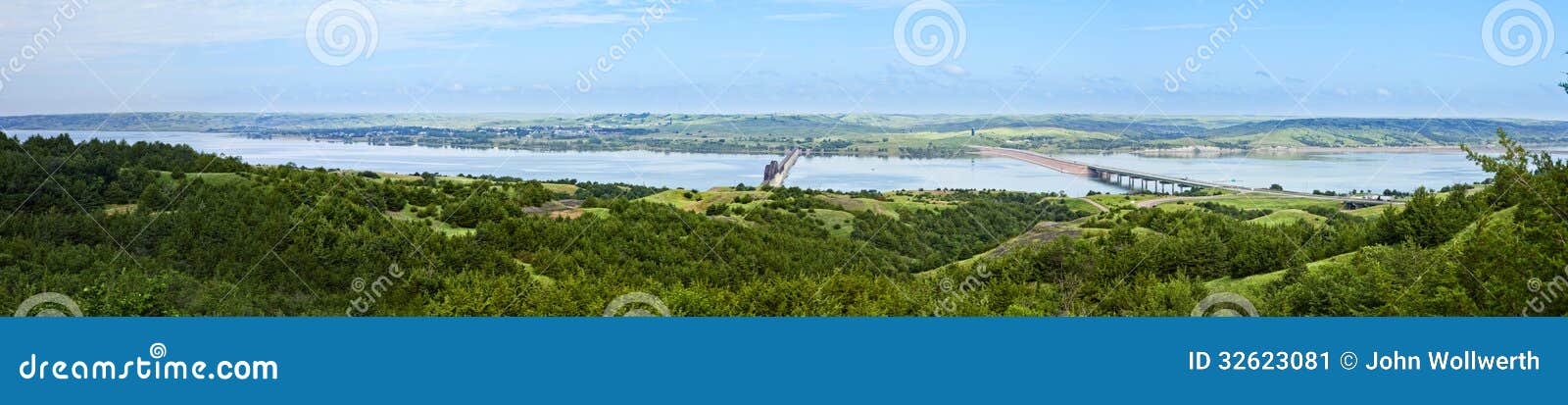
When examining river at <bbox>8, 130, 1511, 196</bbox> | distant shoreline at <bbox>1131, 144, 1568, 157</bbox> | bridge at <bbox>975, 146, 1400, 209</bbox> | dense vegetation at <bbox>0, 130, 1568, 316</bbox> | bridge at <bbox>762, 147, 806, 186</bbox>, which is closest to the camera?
dense vegetation at <bbox>0, 130, 1568, 316</bbox>

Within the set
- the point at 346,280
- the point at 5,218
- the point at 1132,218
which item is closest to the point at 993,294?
the point at 346,280

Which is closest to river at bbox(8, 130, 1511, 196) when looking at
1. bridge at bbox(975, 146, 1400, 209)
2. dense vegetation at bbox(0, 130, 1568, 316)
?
bridge at bbox(975, 146, 1400, 209)

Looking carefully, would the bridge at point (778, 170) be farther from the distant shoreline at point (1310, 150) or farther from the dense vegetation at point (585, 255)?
the distant shoreline at point (1310, 150)

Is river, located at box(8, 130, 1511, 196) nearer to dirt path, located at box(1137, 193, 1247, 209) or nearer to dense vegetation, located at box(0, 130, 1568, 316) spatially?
dirt path, located at box(1137, 193, 1247, 209)

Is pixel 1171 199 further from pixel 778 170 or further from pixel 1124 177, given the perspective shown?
pixel 778 170

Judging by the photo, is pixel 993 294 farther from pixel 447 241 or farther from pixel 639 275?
pixel 447 241

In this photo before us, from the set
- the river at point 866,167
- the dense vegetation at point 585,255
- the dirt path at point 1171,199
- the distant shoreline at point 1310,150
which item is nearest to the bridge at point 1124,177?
the river at point 866,167
